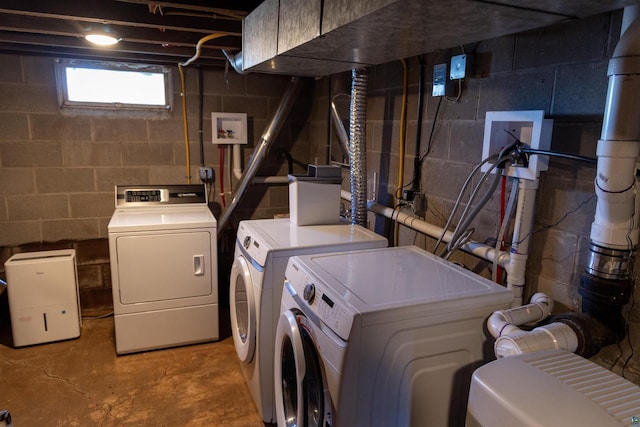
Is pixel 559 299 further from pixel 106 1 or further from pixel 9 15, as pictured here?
pixel 9 15

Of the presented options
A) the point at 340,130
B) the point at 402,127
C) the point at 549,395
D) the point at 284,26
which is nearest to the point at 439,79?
the point at 402,127

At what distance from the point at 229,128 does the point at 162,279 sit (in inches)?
52.4

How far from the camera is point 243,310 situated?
2.35m

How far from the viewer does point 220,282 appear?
11.8ft

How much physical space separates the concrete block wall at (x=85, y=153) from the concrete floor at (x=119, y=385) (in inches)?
27.3

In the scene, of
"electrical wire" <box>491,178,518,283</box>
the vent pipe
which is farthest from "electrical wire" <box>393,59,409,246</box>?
the vent pipe

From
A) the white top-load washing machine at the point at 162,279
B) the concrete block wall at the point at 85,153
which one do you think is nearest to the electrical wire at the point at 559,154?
the white top-load washing machine at the point at 162,279

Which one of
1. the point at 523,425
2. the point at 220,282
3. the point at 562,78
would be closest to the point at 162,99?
the point at 220,282

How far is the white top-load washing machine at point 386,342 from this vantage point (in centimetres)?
128

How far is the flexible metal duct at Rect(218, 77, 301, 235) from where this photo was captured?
3340 millimetres

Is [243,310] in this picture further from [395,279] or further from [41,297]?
[41,297]

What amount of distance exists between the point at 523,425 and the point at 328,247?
4.12ft

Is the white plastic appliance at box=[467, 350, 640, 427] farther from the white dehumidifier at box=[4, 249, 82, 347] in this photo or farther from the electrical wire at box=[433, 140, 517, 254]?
the white dehumidifier at box=[4, 249, 82, 347]

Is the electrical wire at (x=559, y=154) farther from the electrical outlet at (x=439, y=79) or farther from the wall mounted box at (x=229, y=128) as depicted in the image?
the wall mounted box at (x=229, y=128)
